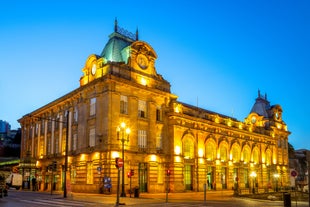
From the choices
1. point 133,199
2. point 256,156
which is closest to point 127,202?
point 133,199

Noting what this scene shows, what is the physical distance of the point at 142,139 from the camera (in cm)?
4812

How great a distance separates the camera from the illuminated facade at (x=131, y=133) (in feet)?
148

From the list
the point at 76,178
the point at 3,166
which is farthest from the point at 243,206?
the point at 3,166

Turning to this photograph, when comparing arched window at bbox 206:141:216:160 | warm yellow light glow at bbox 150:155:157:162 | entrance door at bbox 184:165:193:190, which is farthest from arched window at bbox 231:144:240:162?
warm yellow light glow at bbox 150:155:157:162

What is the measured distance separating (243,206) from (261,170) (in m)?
49.6

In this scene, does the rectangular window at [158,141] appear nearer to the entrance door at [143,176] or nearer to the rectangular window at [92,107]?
the entrance door at [143,176]

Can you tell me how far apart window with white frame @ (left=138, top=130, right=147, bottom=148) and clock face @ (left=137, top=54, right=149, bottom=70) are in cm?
896

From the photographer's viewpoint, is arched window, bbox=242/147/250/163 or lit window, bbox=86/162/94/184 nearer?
lit window, bbox=86/162/94/184

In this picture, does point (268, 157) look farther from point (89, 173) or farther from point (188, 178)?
point (89, 173)

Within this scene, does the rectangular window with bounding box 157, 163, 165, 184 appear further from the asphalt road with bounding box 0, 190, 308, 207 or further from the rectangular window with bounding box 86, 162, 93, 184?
the asphalt road with bounding box 0, 190, 308, 207

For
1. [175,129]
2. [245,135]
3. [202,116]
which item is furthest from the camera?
[245,135]

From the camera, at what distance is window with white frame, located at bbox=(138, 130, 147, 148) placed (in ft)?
156

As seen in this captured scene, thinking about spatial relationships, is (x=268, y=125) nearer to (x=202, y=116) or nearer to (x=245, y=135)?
(x=245, y=135)

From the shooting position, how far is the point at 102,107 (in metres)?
45.7
